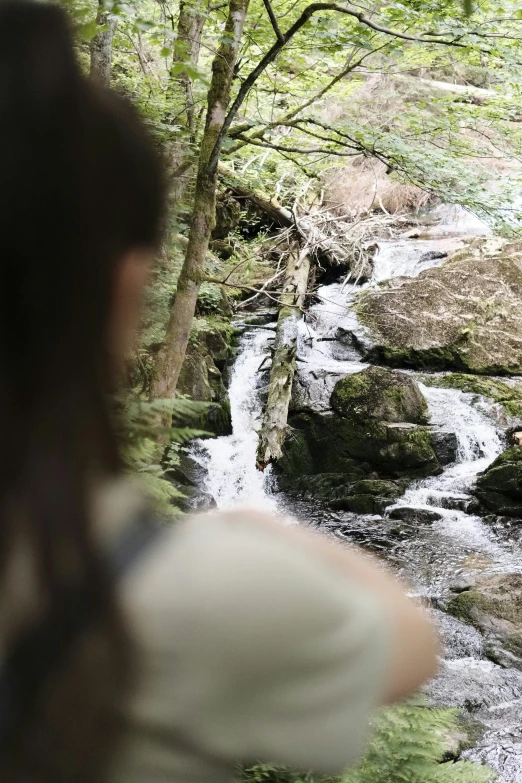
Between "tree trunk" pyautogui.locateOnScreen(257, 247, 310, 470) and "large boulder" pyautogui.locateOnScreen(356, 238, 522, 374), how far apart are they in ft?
5.26

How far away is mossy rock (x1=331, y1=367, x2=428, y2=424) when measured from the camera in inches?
369

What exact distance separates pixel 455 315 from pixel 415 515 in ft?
16.6

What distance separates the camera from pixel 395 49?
492 cm

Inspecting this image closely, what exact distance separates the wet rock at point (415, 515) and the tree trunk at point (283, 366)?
5.56 ft

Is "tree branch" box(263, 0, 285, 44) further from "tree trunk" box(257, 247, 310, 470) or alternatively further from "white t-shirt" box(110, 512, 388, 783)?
"white t-shirt" box(110, 512, 388, 783)

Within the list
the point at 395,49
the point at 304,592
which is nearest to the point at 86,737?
the point at 304,592

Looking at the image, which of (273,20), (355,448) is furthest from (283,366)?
(273,20)

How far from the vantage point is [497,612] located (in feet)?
18.0

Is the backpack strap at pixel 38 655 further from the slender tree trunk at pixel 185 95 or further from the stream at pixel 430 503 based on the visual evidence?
the slender tree trunk at pixel 185 95

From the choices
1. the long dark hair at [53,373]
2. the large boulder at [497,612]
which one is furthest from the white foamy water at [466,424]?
the long dark hair at [53,373]

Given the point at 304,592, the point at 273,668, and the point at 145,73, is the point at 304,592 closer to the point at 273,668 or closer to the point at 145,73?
the point at 273,668

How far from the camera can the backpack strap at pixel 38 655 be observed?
0.57 metres

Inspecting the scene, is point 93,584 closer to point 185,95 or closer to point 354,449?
point 185,95

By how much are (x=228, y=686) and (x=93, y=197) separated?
489mm
